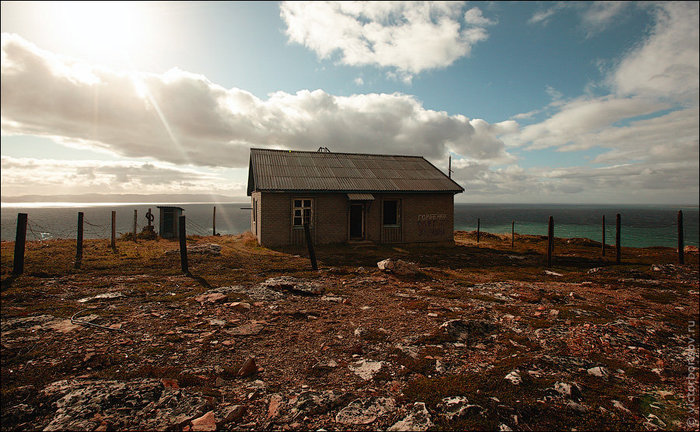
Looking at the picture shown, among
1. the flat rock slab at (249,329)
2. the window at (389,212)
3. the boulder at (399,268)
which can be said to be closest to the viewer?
the flat rock slab at (249,329)

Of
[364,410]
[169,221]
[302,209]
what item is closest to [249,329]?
[364,410]

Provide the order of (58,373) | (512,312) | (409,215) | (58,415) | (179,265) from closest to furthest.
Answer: (58,415) → (58,373) → (512,312) → (179,265) → (409,215)

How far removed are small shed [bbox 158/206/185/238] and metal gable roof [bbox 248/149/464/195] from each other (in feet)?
18.5

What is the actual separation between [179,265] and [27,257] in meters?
5.91

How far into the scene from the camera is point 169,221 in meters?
21.4

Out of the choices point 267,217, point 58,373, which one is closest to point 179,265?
point 267,217

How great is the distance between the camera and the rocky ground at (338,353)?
348 cm

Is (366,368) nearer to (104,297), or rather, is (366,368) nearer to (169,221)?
(104,297)

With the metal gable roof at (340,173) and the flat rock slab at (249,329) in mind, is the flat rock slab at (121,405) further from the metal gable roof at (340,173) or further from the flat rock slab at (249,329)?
the metal gable roof at (340,173)

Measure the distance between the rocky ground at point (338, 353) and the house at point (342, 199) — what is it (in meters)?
7.17

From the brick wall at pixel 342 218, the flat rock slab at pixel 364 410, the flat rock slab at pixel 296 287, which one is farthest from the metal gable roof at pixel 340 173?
the flat rock slab at pixel 364 410

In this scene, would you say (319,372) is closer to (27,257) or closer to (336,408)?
(336,408)

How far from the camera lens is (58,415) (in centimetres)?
328

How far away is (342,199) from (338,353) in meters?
13.3
